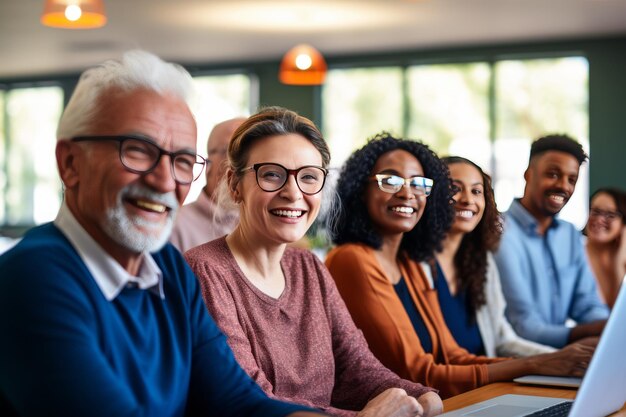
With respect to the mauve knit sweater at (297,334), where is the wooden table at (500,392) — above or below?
below

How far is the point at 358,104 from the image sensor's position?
1109 centimetres

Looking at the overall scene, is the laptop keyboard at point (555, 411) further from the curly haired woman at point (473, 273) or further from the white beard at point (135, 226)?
the white beard at point (135, 226)

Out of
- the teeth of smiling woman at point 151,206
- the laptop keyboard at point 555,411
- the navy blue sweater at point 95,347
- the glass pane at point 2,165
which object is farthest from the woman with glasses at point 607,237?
the glass pane at point 2,165

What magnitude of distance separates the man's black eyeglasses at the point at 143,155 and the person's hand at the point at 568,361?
127 cm

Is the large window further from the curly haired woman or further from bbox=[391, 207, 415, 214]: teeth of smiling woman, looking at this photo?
bbox=[391, 207, 415, 214]: teeth of smiling woman

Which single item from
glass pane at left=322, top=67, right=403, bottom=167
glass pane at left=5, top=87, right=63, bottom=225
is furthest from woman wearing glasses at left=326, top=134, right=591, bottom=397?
glass pane at left=5, top=87, right=63, bottom=225

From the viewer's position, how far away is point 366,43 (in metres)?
10.2

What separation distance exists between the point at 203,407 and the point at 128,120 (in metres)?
0.54

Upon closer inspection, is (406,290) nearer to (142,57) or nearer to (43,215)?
(142,57)

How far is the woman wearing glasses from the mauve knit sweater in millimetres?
183

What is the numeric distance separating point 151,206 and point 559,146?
1459mm

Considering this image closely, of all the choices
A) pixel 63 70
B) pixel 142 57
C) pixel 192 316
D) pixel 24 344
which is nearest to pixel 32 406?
pixel 24 344

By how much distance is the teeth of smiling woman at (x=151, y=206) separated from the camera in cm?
142

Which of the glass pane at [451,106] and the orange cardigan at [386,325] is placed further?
the glass pane at [451,106]
